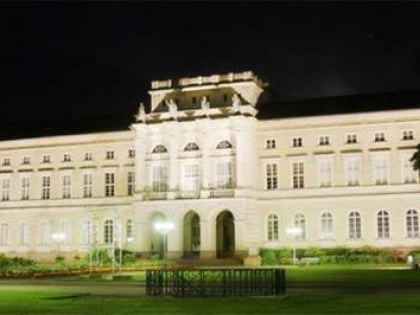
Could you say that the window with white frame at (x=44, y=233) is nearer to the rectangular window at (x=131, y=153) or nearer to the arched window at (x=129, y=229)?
the arched window at (x=129, y=229)

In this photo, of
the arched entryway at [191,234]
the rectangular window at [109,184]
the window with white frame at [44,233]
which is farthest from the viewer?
the window with white frame at [44,233]

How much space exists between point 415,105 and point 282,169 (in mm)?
13121

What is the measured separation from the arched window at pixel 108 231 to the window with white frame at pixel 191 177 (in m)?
10.7

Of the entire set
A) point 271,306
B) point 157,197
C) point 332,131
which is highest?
point 332,131

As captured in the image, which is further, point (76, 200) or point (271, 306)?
point (76, 200)

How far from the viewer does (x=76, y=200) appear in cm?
8119

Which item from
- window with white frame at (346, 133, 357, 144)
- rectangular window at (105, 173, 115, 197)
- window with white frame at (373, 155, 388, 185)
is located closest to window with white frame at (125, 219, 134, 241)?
rectangular window at (105, 173, 115, 197)

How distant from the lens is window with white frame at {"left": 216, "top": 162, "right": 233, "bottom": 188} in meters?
71.4

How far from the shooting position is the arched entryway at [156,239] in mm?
73938

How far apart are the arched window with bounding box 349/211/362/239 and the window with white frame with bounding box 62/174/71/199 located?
29.6 metres

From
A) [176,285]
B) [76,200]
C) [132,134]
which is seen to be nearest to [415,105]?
[132,134]

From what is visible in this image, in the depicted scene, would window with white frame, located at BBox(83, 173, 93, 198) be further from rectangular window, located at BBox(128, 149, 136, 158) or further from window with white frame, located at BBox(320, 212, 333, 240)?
window with white frame, located at BBox(320, 212, 333, 240)

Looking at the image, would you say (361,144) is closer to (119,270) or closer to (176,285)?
(119,270)

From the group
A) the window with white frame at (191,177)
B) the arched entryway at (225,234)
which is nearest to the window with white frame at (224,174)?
the window with white frame at (191,177)
